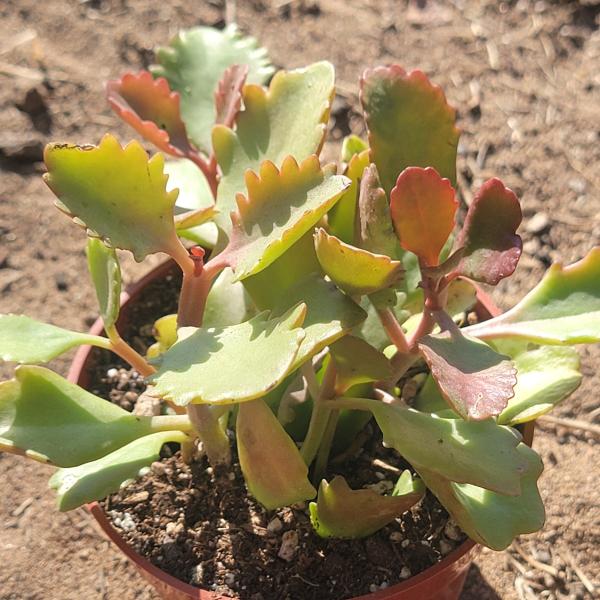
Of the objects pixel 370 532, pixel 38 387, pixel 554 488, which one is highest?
pixel 38 387

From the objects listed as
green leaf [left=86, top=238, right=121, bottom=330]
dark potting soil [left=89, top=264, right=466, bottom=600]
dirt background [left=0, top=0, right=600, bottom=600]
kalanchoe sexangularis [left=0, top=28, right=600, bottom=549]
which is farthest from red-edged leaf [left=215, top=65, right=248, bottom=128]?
dirt background [left=0, top=0, right=600, bottom=600]

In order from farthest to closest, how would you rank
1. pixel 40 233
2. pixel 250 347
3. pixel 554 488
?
1. pixel 40 233
2. pixel 554 488
3. pixel 250 347

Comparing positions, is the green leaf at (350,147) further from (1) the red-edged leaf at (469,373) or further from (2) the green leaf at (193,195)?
(1) the red-edged leaf at (469,373)

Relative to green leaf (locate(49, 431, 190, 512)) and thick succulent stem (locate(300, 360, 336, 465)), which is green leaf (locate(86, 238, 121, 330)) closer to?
green leaf (locate(49, 431, 190, 512))

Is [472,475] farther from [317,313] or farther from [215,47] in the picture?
[215,47]

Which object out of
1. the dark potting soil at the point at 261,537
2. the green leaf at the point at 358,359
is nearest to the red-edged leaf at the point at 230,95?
the green leaf at the point at 358,359

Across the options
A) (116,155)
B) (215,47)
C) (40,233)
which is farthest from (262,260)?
(40,233)

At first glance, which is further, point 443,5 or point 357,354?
point 443,5
